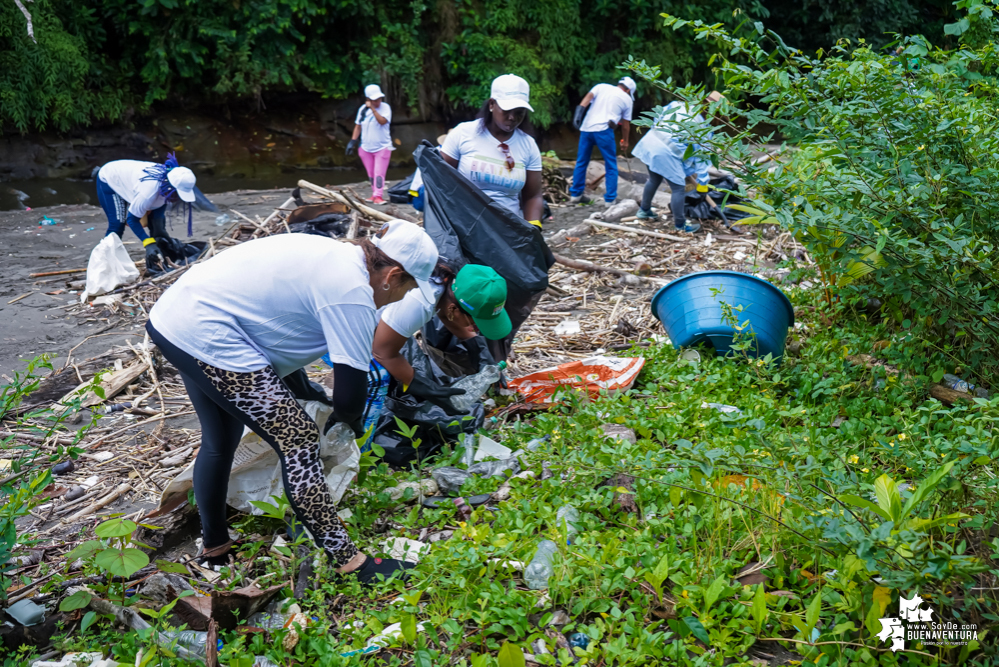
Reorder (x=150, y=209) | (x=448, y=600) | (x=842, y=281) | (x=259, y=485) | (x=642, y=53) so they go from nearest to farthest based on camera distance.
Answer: (x=448, y=600)
(x=259, y=485)
(x=842, y=281)
(x=150, y=209)
(x=642, y=53)

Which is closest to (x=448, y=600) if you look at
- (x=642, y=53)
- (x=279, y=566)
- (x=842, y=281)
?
(x=279, y=566)

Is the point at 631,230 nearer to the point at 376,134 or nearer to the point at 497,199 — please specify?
the point at 497,199

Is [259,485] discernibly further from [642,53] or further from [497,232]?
[642,53]

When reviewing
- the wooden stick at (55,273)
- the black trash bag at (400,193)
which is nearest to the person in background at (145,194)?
the wooden stick at (55,273)

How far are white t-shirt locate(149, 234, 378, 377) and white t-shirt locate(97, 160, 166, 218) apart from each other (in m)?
5.31

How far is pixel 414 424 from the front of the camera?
3787mm

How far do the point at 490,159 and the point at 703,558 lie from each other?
3.09m

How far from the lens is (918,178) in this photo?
3.46 meters

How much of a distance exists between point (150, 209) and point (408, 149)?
1177cm

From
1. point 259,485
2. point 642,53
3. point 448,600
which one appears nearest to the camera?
point 448,600

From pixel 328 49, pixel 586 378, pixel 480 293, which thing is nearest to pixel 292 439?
pixel 480 293

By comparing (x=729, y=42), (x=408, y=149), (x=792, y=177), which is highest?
(x=729, y=42)

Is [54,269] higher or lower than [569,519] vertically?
lower

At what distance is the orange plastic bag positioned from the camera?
433 centimetres
